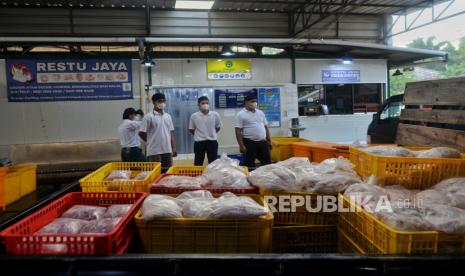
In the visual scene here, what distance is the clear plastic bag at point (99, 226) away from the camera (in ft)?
4.96

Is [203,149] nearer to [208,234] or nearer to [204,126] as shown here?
[204,126]

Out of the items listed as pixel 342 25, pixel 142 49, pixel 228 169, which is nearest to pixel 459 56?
pixel 342 25

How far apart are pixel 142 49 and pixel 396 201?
6379 mm

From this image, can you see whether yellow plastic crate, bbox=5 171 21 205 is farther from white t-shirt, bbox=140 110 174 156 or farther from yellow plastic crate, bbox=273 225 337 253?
yellow plastic crate, bbox=273 225 337 253

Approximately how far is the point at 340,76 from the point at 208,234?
8.16 meters

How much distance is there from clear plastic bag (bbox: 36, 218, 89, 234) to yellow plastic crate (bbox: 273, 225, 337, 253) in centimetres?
94

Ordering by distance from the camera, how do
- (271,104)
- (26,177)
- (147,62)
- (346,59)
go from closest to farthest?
(26,177)
(147,62)
(271,104)
(346,59)

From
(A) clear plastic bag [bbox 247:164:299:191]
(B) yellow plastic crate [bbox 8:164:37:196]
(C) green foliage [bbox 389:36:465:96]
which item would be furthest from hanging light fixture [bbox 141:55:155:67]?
(C) green foliage [bbox 389:36:465:96]

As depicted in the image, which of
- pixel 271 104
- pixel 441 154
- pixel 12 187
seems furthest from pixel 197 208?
pixel 271 104

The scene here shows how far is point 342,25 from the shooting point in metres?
9.32

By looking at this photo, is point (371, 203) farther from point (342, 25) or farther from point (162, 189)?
point (342, 25)

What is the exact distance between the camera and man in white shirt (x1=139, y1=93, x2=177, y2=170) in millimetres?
4848

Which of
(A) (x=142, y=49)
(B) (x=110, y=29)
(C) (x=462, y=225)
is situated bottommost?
(C) (x=462, y=225)

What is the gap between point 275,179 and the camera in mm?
1911
